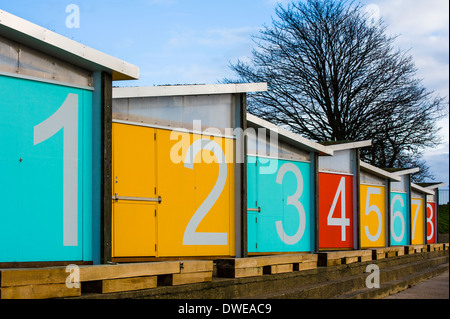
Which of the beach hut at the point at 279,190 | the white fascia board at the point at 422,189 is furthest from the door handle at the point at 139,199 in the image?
the white fascia board at the point at 422,189

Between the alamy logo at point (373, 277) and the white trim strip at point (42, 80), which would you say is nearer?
the white trim strip at point (42, 80)

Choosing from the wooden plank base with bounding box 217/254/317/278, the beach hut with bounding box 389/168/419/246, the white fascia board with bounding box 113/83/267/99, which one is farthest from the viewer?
the beach hut with bounding box 389/168/419/246

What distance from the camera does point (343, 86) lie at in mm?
27453

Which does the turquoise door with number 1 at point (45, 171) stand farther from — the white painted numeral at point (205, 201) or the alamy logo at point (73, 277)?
the white painted numeral at point (205, 201)

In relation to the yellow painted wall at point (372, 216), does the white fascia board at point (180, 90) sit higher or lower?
higher

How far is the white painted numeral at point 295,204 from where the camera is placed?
525 inches

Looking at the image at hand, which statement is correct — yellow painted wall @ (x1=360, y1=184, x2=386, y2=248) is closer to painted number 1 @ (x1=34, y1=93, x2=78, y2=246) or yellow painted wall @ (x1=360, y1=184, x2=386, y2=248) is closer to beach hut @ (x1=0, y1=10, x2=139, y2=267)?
beach hut @ (x1=0, y1=10, x2=139, y2=267)

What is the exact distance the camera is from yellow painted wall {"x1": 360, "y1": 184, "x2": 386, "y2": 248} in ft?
58.3

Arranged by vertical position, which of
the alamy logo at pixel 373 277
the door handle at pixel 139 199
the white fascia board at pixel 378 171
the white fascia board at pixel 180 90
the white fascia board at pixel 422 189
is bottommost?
the alamy logo at pixel 373 277

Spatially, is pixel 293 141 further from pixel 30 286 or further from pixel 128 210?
pixel 30 286

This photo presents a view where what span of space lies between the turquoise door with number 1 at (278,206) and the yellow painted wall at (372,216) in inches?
153

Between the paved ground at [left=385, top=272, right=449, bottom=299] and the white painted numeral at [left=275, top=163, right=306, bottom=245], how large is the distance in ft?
7.62

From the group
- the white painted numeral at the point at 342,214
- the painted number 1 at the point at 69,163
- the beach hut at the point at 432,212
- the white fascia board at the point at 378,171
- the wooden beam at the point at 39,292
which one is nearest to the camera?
the wooden beam at the point at 39,292

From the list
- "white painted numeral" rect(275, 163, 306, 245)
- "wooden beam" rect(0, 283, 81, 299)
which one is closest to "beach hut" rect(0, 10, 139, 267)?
"wooden beam" rect(0, 283, 81, 299)
